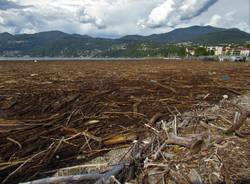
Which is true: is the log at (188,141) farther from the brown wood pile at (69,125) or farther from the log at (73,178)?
the log at (73,178)

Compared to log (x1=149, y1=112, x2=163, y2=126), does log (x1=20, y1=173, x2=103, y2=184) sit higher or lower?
higher

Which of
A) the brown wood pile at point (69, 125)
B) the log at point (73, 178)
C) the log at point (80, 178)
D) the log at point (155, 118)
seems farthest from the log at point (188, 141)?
the log at point (155, 118)

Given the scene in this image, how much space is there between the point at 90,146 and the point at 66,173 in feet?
3.29

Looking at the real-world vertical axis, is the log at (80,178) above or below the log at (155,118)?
above

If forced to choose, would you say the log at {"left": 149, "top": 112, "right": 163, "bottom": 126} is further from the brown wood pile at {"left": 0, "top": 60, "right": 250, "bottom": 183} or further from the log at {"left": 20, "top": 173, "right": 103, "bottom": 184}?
the log at {"left": 20, "top": 173, "right": 103, "bottom": 184}

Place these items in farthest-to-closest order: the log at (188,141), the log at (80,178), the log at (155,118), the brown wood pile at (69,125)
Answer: the log at (155,118) → the brown wood pile at (69,125) → the log at (188,141) → the log at (80,178)

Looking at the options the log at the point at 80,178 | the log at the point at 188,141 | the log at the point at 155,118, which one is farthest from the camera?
the log at the point at 155,118

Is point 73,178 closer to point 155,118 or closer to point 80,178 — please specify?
point 80,178

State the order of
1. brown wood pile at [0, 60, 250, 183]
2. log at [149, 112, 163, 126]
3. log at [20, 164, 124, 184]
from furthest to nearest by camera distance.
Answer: log at [149, 112, 163, 126] → brown wood pile at [0, 60, 250, 183] → log at [20, 164, 124, 184]

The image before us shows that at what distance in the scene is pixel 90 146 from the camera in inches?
209

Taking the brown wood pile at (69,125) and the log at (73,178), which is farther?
the brown wood pile at (69,125)

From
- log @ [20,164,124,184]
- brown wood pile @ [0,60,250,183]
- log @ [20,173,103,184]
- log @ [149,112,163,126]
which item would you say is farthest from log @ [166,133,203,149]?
log @ [149,112,163,126]

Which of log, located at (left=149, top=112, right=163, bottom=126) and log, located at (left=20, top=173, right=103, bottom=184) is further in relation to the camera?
log, located at (left=149, top=112, right=163, bottom=126)

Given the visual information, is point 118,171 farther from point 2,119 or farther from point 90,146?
point 2,119
